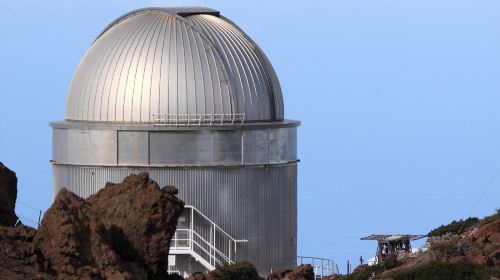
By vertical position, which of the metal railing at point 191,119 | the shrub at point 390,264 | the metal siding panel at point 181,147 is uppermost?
the metal railing at point 191,119

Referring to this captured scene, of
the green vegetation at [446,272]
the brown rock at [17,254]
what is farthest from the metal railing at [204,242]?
the brown rock at [17,254]

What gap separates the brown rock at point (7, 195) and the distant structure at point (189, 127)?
18582mm

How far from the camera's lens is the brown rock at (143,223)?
32.2m

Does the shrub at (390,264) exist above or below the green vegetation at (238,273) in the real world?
above

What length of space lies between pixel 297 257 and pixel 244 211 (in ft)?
12.8

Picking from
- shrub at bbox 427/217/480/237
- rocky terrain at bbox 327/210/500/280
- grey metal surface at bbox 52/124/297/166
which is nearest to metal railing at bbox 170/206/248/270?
grey metal surface at bbox 52/124/297/166

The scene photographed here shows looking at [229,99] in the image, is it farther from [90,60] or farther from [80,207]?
[80,207]

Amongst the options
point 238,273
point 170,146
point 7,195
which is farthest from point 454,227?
point 7,195

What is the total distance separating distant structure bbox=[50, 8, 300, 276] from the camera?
52219mm

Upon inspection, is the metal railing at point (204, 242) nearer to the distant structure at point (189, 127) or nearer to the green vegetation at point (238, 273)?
the distant structure at point (189, 127)

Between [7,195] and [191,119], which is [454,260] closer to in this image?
[191,119]

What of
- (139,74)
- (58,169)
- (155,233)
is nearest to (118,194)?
(155,233)

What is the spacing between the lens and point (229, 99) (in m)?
52.8

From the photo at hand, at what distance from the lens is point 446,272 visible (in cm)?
4069
